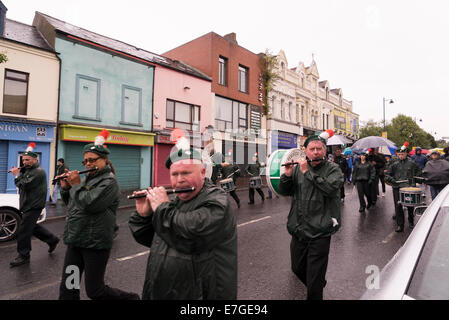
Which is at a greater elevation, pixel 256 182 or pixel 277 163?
pixel 277 163

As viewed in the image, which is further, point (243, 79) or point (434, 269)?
point (243, 79)

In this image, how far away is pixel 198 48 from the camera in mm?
20672

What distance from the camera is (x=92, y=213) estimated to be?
2.82m

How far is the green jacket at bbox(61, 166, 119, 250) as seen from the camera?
2.72 m

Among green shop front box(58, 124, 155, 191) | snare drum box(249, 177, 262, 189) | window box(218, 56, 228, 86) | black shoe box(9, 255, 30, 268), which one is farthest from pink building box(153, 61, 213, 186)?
black shoe box(9, 255, 30, 268)

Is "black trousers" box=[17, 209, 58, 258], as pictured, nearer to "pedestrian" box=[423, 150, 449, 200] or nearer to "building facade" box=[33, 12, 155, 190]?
"building facade" box=[33, 12, 155, 190]

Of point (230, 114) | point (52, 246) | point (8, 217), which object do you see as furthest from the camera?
point (230, 114)

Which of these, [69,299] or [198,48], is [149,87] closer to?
[198,48]

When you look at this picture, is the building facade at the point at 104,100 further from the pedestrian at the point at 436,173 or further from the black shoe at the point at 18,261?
the pedestrian at the point at 436,173

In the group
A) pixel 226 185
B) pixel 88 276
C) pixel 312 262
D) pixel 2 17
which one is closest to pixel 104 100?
pixel 2 17

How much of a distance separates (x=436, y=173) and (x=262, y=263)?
235 inches

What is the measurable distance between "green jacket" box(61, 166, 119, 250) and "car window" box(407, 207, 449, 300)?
268cm

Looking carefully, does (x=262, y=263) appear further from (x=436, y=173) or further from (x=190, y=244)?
(x=436, y=173)

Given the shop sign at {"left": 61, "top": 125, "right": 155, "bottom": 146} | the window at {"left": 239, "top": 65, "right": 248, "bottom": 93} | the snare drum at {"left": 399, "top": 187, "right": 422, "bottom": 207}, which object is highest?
the window at {"left": 239, "top": 65, "right": 248, "bottom": 93}
